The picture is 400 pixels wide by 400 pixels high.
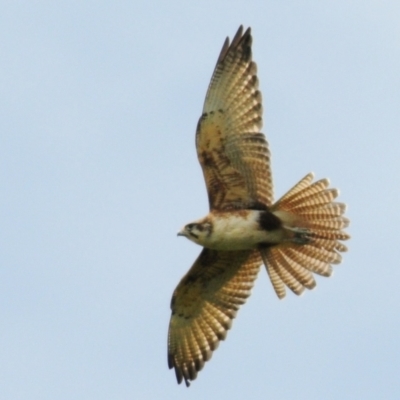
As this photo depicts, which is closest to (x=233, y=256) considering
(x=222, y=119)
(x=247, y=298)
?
(x=247, y=298)

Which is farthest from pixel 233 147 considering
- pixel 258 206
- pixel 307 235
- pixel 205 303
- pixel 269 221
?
pixel 205 303

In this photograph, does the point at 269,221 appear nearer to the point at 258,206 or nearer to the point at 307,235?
the point at 258,206

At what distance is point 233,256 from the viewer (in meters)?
19.9

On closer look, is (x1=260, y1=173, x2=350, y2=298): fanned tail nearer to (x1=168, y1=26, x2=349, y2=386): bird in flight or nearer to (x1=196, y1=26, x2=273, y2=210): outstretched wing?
(x1=168, y1=26, x2=349, y2=386): bird in flight

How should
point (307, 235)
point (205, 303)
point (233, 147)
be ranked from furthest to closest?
point (205, 303)
point (307, 235)
point (233, 147)

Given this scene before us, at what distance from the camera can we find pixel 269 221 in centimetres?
1888

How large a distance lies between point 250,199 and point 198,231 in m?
0.79

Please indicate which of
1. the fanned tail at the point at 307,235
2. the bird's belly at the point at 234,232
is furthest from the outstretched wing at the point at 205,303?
the bird's belly at the point at 234,232

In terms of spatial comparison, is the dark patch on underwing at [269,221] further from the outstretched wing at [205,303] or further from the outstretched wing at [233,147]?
the outstretched wing at [205,303]

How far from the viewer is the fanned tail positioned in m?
18.9

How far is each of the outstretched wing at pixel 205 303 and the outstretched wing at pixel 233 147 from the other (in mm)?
1108

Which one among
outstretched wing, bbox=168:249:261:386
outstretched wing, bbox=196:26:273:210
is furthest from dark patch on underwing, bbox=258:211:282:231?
outstretched wing, bbox=168:249:261:386

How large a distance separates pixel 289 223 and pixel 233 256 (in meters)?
1.24

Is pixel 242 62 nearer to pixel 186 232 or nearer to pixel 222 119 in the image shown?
pixel 222 119
